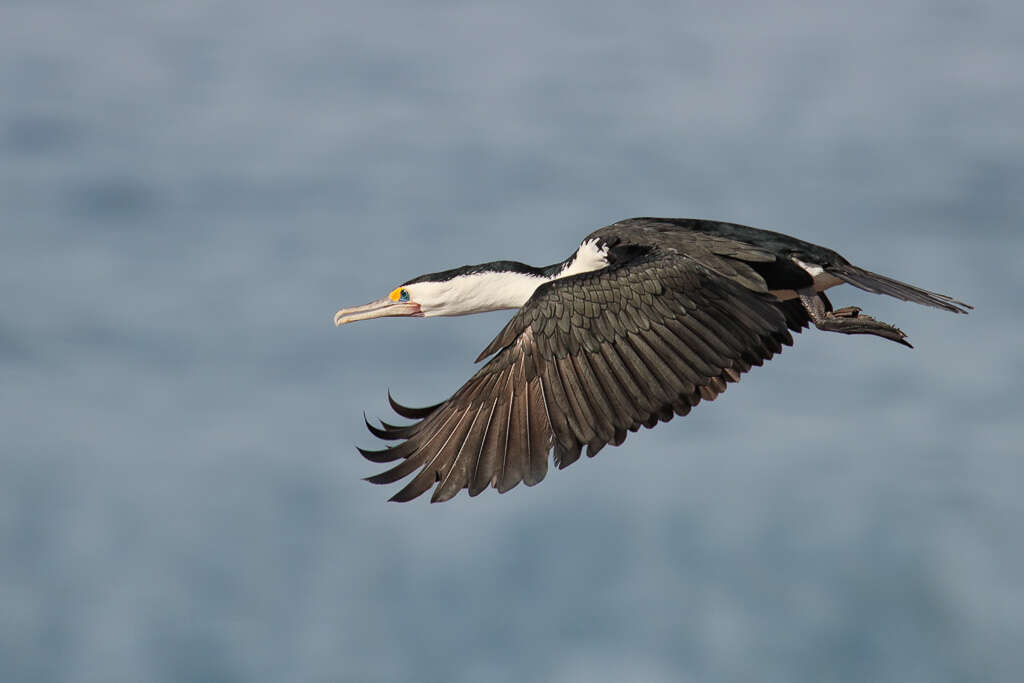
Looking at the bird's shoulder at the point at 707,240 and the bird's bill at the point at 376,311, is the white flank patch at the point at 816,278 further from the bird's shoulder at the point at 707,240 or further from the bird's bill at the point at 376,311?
the bird's bill at the point at 376,311

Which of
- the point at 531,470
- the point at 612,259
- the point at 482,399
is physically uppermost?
the point at 612,259

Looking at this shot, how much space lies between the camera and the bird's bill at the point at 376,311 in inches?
462

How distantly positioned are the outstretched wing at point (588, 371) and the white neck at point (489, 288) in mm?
1250

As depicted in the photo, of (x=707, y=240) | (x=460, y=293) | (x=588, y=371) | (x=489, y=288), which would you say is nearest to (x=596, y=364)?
(x=588, y=371)

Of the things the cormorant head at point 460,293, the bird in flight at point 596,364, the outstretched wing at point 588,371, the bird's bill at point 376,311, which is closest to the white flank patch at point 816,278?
the bird in flight at point 596,364

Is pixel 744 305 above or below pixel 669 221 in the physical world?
below

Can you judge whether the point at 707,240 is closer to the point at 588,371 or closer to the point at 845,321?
the point at 845,321

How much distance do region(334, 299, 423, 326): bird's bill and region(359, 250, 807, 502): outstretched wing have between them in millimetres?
2426

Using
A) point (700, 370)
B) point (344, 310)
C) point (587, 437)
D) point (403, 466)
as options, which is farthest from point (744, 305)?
point (344, 310)

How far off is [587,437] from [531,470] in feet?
1.30

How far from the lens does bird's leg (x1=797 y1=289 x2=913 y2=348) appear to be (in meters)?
9.73

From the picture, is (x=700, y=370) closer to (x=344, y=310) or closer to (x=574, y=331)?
(x=574, y=331)

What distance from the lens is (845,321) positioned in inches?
392

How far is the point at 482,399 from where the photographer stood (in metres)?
9.25
